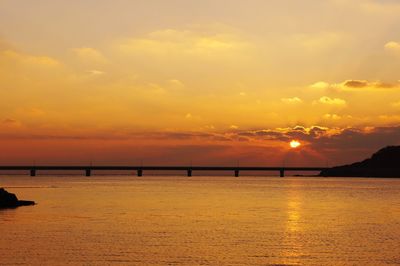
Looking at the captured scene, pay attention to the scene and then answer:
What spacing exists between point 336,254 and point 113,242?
60.9 feet

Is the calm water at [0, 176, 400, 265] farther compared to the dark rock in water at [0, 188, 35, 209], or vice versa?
the dark rock in water at [0, 188, 35, 209]

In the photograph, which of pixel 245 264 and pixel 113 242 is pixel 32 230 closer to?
pixel 113 242

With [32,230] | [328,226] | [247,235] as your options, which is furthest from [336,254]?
[32,230]

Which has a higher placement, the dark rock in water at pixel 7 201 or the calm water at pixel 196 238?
the dark rock in water at pixel 7 201

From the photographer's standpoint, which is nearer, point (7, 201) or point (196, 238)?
point (196, 238)

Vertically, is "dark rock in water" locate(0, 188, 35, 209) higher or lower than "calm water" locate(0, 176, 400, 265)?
higher

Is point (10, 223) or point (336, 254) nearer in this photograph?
point (336, 254)

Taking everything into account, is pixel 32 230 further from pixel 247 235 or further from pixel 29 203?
pixel 29 203

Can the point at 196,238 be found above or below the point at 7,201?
below

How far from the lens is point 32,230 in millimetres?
61531

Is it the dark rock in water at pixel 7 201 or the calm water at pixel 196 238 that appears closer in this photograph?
the calm water at pixel 196 238

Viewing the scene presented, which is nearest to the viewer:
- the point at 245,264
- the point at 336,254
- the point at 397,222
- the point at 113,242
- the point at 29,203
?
the point at 245,264

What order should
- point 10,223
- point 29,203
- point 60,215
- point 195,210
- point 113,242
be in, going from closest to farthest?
1. point 113,242
2. point 10,223
3. point 60,215
4. point 195,210
5. point 29,203

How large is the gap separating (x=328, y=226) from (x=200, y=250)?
86.0ft
